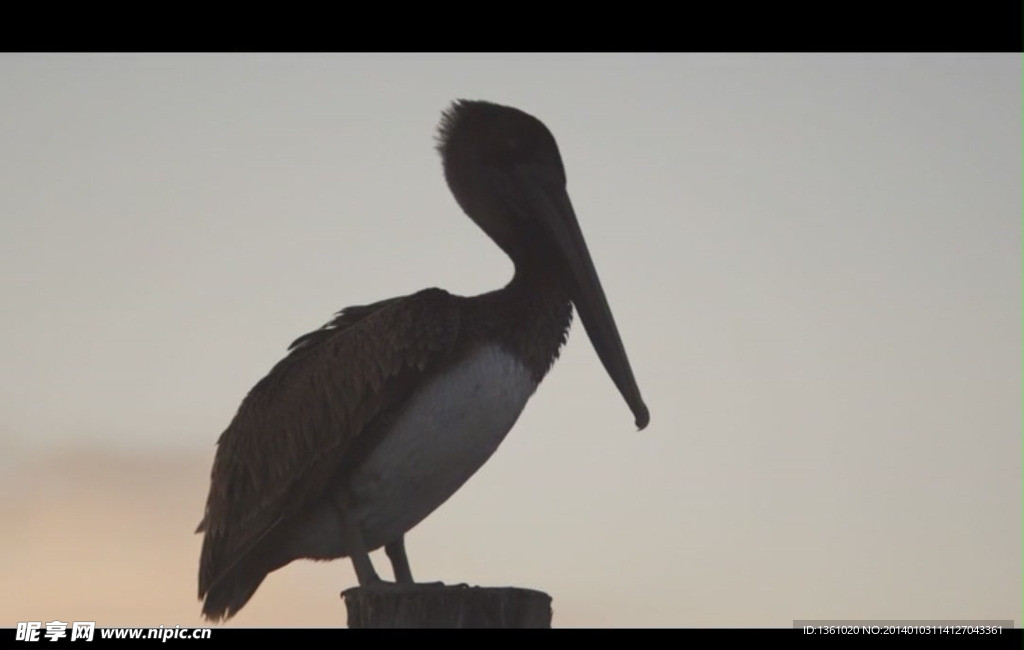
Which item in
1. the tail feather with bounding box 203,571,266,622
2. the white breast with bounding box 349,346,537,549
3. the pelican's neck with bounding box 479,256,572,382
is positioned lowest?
the tail feather with bounding box 203,571,266,622

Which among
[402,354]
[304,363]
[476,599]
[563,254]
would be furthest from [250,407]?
[476,599]

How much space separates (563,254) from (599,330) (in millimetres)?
433

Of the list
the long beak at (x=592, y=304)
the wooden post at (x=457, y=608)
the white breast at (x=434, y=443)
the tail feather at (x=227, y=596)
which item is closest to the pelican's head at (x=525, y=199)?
the long beak at (x=592, y=304)

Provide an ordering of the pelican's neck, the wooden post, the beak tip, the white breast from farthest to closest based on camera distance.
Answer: the beak tip → the pelican's neck → the white breast → the wooden post

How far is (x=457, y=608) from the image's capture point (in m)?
5.75

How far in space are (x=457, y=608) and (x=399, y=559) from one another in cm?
230

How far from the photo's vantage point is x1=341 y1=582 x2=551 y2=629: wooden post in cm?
575

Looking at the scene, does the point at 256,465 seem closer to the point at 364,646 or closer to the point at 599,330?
the point at 599,330

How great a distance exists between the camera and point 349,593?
6184mm

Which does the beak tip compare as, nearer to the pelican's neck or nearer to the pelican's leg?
the pelican's neck

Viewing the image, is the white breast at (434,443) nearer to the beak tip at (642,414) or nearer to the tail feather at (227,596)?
the tail feather at (227,596)

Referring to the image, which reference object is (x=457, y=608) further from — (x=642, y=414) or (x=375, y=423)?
(x=642, y=414)

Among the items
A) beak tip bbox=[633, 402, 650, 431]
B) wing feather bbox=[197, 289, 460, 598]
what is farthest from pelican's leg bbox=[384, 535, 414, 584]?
beak tip bbox=[633, 402, 650, 431]
